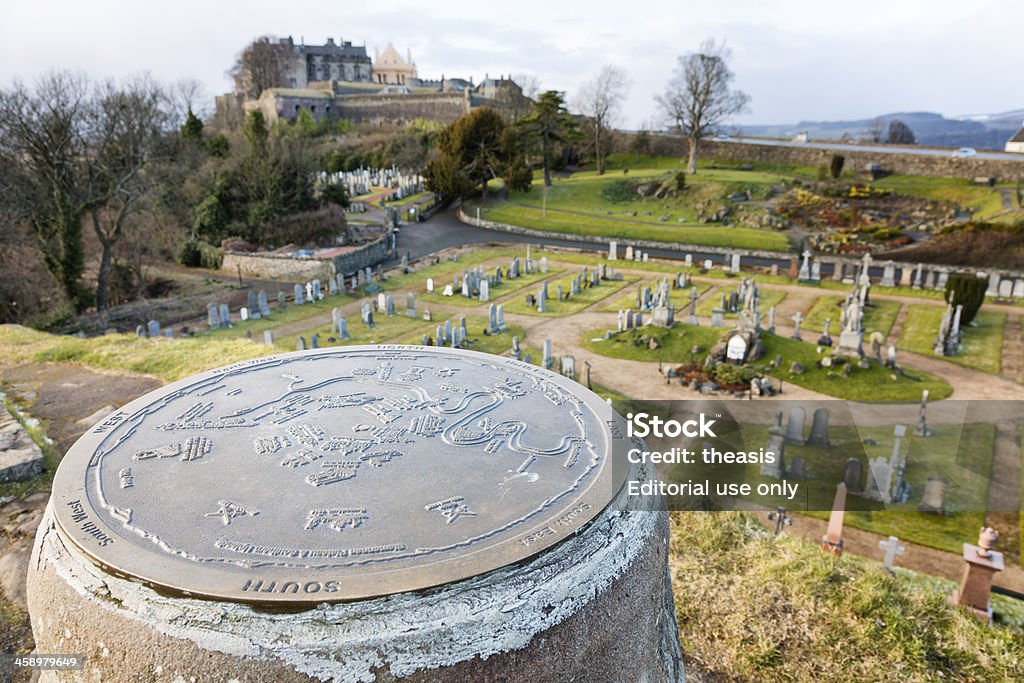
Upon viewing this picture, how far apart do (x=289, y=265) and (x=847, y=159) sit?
1695 inches

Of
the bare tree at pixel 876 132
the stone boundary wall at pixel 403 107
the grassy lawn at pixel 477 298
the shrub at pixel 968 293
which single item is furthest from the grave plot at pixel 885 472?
the bare tree at pixel 876 132

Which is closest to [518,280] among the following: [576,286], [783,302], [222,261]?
[576,286]

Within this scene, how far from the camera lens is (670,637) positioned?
4.84 m

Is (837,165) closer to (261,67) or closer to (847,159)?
(847,159)

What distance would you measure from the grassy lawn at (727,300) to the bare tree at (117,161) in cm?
2184

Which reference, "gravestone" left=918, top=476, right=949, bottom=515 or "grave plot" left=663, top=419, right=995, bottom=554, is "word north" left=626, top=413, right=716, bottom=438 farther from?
"gravestone" left=918, top=476, right=949, bottom=515

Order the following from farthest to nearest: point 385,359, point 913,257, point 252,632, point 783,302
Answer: point 913,257 → point 783,302 → point 385,359 → point 252,632

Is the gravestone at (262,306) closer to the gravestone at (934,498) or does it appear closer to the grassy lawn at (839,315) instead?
the grassy lawn at (839,315)

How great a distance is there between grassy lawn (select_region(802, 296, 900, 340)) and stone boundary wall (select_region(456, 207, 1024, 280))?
4430mm

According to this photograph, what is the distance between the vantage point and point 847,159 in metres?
48.7

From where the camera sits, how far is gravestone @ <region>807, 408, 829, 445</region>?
503 inches

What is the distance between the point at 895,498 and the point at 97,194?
84.3 feet

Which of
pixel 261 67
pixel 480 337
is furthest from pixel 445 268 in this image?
pixel 261 67

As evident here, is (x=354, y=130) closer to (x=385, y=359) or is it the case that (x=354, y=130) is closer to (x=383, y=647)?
(x=385, y=359)
